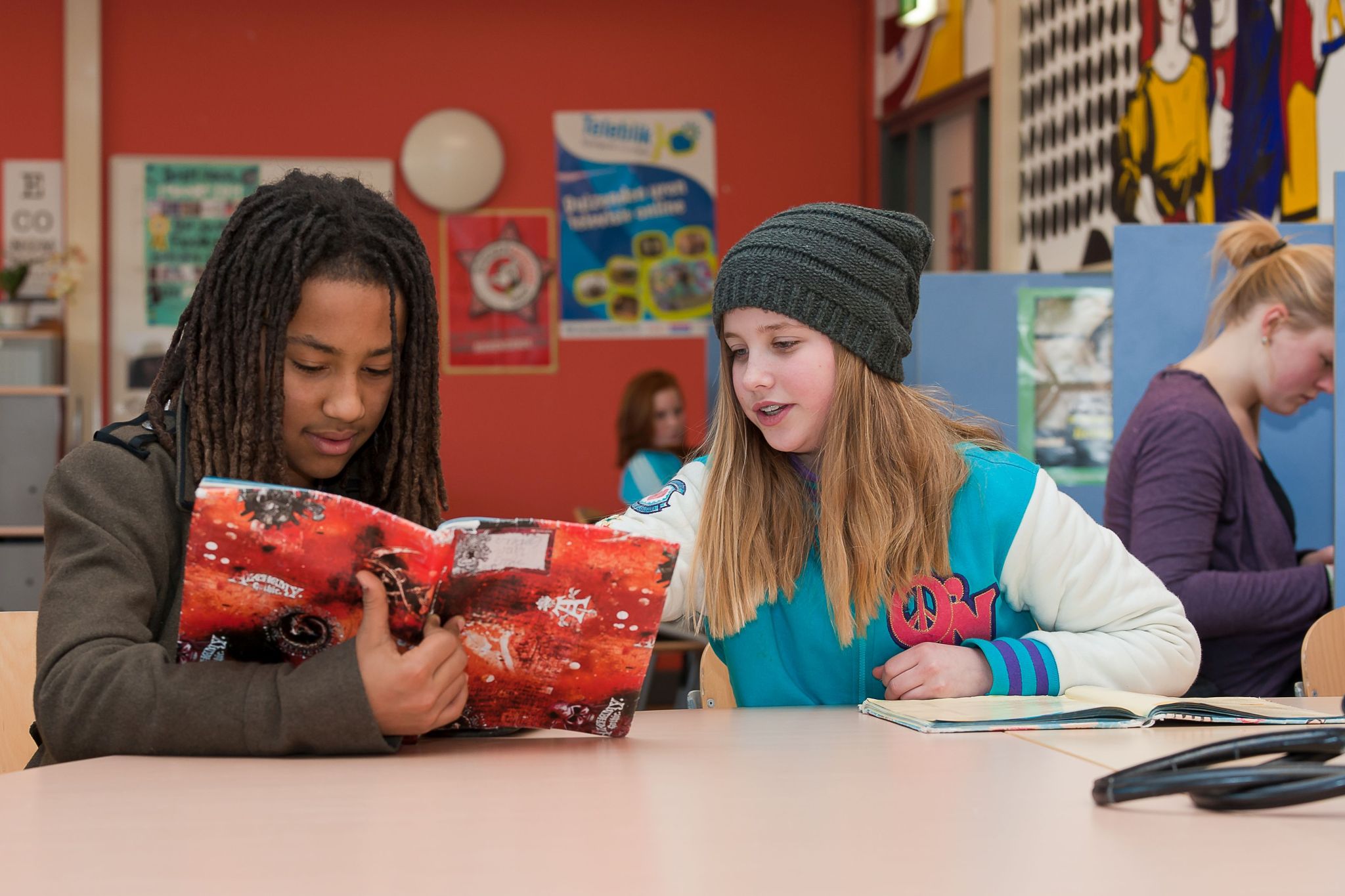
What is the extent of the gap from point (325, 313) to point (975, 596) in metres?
0.79

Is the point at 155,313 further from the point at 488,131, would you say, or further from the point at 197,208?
the point at 488,131

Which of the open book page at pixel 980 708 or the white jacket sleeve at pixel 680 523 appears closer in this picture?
the open book page at pixel 980 708

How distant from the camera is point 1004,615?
1.57m

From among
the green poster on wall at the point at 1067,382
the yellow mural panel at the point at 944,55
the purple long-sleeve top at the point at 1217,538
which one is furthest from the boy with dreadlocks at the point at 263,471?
the yellow mural panel at the point at 944,55

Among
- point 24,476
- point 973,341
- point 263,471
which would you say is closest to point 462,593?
point 263,471

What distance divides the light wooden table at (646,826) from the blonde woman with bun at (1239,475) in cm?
117

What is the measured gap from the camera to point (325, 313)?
132 cm

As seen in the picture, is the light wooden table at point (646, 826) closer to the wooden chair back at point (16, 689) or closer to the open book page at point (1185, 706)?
the open book page at point (1185, 706)

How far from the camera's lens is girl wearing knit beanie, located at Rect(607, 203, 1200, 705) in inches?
60.0

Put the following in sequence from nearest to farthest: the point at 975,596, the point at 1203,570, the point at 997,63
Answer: the point at 975,596 < the point at 1203,570 < the point at 997,63

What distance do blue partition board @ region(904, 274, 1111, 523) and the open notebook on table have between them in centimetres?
194

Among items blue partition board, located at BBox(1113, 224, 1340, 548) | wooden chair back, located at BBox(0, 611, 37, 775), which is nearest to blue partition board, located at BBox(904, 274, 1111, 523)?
blue partition board, located at BBox(1113, 224, 1340, 548)

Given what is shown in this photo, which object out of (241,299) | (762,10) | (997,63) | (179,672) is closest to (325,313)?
(241,299)

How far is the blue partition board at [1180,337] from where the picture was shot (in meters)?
2.78
